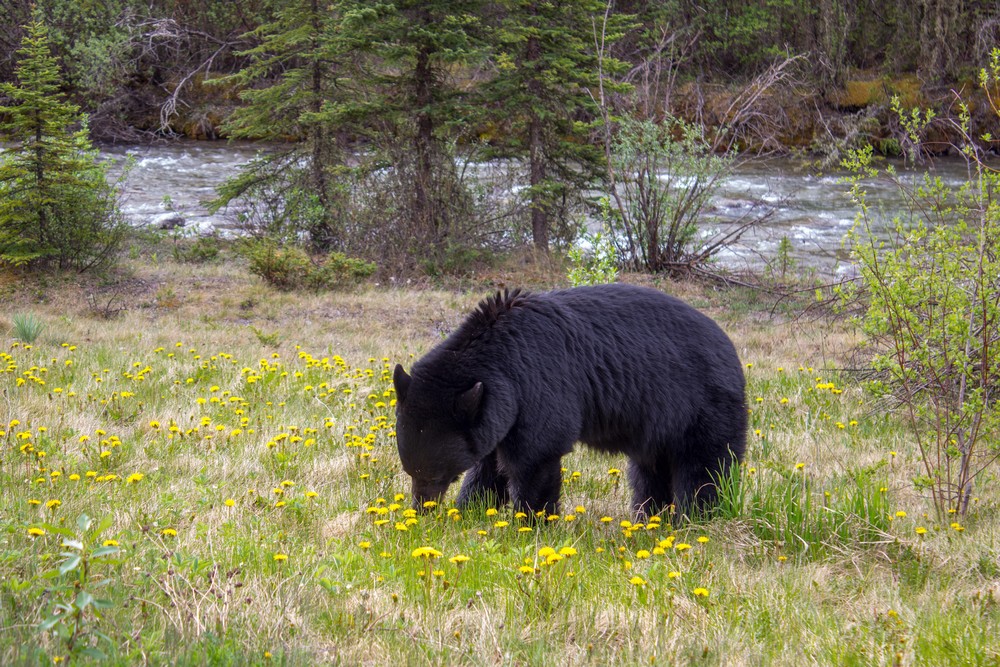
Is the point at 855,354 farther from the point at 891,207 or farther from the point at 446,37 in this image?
the point at 891,207

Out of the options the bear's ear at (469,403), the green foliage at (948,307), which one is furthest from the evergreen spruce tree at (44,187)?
the green foliage at (948,307)

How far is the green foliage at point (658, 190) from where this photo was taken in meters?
13.6

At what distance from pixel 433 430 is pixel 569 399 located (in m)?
0.74

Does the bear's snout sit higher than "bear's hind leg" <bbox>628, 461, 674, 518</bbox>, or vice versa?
the bear's snout

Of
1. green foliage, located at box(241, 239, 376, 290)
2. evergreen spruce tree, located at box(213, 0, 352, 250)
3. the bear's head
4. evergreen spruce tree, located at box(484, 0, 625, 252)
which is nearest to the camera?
the bear's head

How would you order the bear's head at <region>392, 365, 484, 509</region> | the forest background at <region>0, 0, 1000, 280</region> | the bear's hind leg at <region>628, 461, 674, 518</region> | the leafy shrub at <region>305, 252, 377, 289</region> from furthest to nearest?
the forest background at <region>0, 0, 1000, 280</region> < the leafy shrub at <region>305, 252, 377, 289</region> < the bear's hind leg at <region>628, 461, 674, 518</region> < the bear's head at <region>392, 365, 484, 509</region>

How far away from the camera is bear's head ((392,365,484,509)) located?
4.50m

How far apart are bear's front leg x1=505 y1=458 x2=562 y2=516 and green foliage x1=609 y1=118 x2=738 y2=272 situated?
9341 mm

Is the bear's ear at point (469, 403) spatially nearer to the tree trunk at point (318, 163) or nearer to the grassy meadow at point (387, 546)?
the grassy meadow at point (387, 546)

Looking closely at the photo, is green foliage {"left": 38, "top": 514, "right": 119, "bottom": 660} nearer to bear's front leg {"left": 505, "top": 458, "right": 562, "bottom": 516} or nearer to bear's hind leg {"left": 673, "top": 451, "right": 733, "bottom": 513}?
bear's front leg {"left": 505, "top": 458, "right": 562, "bottom": 516}

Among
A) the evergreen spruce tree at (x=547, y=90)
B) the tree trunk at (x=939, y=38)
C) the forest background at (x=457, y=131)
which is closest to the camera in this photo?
the forest background at (x=457, y=131)

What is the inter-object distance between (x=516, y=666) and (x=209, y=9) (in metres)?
32.2

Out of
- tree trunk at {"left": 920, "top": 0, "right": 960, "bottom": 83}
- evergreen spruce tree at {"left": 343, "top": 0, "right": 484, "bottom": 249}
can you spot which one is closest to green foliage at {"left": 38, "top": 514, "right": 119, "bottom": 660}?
evergreen spruce tree at {"left": 343, "top": 0, "right": 484, "bottom": 249}

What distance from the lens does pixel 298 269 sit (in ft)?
43.6
